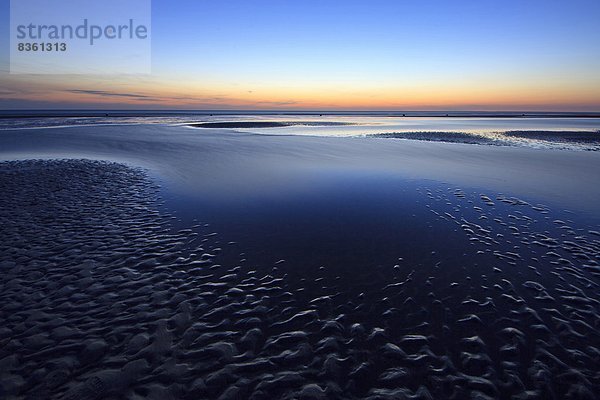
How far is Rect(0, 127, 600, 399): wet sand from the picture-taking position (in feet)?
19.5

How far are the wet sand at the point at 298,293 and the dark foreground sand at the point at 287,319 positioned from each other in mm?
42

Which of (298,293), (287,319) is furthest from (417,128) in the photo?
(287,319)

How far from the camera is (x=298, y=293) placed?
8781mm

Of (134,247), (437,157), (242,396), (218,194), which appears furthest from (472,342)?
(437,157)

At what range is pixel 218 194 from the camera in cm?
1875

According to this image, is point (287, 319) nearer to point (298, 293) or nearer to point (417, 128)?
point (298, 293)

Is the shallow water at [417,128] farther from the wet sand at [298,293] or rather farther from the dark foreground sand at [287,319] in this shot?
the dark foreground sand at [287,319]

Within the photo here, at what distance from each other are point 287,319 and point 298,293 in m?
1.21

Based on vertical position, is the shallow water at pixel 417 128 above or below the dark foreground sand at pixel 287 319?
above

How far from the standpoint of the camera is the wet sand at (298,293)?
5957 mm

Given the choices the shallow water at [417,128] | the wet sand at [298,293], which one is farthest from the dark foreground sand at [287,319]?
the shallow water at [417,128]

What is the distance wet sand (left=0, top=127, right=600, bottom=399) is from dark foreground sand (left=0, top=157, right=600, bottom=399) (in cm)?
4

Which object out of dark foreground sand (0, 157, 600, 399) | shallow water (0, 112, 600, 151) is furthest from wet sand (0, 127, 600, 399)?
shallow water (0, 112, 600, 151)

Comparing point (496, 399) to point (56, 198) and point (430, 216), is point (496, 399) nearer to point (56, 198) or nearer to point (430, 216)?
point (430, 216)
